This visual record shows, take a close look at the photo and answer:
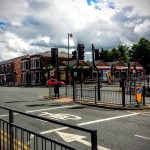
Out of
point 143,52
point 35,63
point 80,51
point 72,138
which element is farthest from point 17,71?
point 72,138

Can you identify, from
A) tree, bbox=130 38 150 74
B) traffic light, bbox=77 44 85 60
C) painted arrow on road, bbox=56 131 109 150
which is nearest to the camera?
painted arrow on road, bbox=56 131 109 150

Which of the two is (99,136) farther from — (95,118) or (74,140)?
(95,118)

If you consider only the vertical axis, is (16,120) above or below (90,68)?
below

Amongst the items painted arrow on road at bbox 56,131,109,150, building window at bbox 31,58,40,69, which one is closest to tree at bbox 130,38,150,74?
building window at bbox 31,58,40,69

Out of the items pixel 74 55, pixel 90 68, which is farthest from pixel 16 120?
pixel 90 68

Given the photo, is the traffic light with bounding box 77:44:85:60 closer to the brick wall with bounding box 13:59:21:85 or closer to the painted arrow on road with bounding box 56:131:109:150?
the painted arrow on road with bounding box 56:131:109:150

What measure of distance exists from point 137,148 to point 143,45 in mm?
88179

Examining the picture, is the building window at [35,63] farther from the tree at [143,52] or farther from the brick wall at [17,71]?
the tree at [143,52]

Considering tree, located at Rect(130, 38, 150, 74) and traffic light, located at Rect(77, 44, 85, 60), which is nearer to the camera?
traffic light, located at Rect(77, 44, 85, 60)

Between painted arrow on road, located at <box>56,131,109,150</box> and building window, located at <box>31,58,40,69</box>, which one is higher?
building window, located at <box>31,58,40,69</box>

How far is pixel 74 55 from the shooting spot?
2098cm

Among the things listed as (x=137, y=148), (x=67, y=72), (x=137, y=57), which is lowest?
(x=137, y=148)

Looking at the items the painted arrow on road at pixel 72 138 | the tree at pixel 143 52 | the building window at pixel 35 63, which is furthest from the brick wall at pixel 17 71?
the painted arrow on road at pixel 72 138

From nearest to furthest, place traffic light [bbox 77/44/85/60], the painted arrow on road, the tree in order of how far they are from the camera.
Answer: the painted arrow on road < traffic light [bbox 77/44/85/60] < the tree
